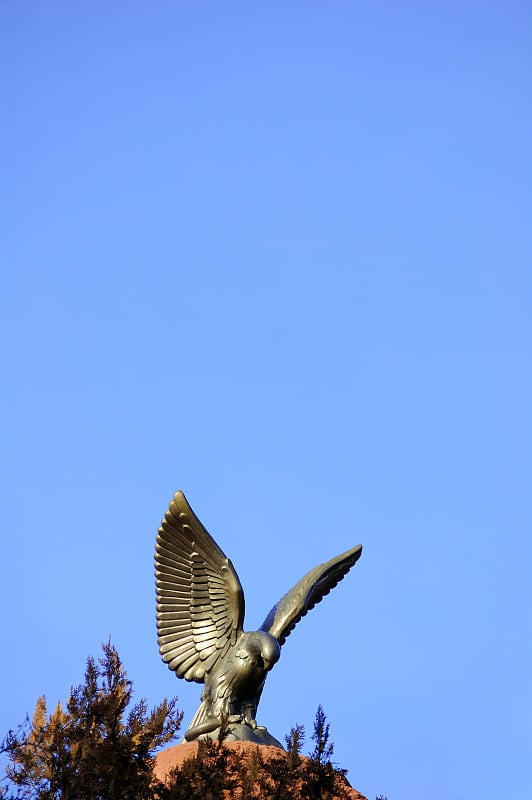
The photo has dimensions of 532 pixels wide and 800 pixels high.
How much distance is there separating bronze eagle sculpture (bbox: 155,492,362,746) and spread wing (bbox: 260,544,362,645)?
0.01 metres

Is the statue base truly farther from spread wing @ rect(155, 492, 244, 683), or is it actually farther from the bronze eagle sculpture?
spread wing @ rect(155, 492, 244, 683)

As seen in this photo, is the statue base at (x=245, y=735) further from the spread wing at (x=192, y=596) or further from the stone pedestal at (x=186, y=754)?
the spread wing at (x=192, y=596)

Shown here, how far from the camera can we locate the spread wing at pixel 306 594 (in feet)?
59.7

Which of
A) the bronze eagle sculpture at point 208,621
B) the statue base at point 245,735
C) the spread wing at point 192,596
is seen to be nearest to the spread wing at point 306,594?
the bronze eagle sculpture at point 208,621

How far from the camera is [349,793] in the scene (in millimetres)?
16078

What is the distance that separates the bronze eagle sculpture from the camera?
17266 millimetres

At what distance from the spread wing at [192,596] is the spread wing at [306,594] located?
664 mm

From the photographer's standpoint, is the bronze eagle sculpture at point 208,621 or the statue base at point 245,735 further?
the bronze eagle sculpture at point 208,621

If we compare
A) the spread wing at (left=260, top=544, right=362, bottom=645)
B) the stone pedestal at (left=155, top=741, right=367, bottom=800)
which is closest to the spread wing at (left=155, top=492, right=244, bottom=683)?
the spread wing at (left=260, top=544, right=362, bottom=645)

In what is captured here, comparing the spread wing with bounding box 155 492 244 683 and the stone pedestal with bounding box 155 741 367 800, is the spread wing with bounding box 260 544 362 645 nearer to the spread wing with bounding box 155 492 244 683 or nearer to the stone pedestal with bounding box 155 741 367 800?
the spread wing with bounding box 155 492 244 683

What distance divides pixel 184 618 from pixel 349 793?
307 cm

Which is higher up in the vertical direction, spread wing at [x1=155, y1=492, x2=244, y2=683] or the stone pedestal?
spread wing at [x1=155, y1=492, x2=244, y2=683]

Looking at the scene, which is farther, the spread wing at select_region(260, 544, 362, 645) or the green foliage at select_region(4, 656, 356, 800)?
the spread wing at select_region(260, 544, 362, 645)

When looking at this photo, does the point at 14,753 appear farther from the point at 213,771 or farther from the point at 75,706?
the point at 213,771
